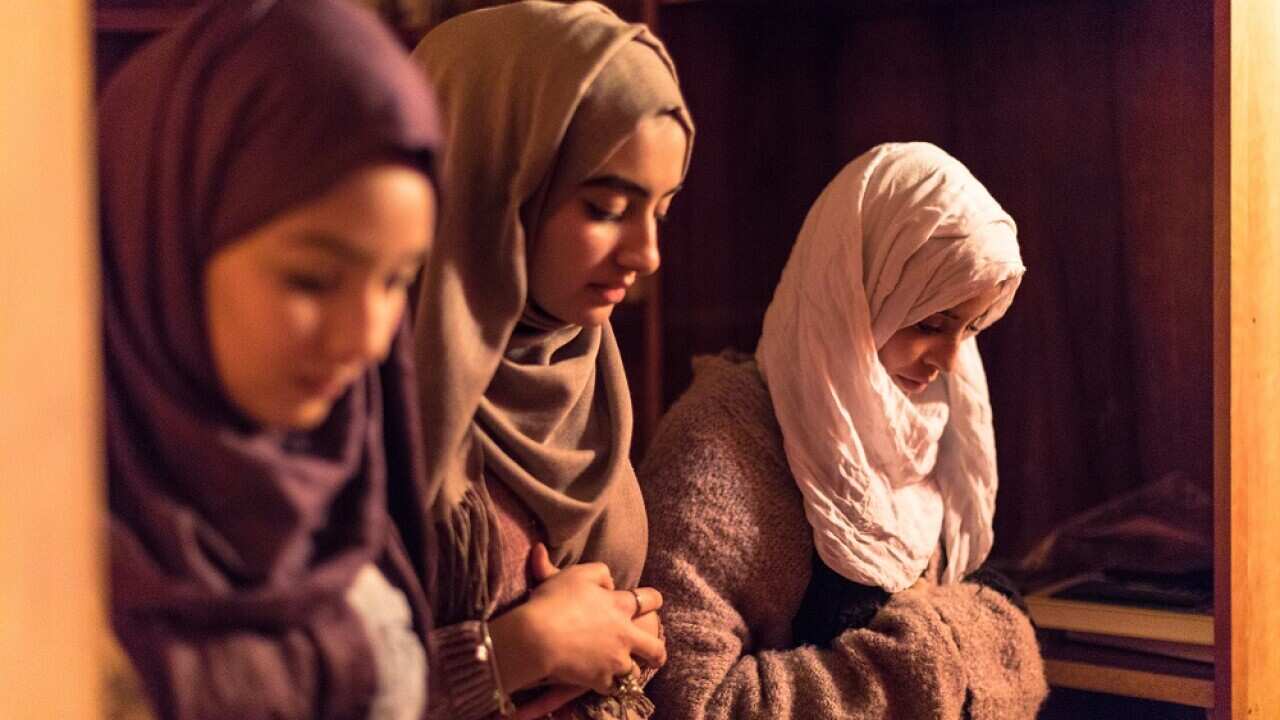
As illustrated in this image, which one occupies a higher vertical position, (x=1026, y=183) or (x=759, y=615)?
(x=1026, y=183)

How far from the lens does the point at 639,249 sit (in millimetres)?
1040

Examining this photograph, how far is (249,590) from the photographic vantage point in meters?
0.67

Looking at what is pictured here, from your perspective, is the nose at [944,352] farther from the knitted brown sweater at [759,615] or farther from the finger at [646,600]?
the finger at [646,600]

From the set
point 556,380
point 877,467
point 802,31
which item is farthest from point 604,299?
point 802,31

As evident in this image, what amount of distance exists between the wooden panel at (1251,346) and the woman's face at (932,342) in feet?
1.15

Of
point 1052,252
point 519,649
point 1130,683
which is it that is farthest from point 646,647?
point 1052,252

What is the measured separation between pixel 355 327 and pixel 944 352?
976 millimetres

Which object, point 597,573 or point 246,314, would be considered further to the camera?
point 597,573

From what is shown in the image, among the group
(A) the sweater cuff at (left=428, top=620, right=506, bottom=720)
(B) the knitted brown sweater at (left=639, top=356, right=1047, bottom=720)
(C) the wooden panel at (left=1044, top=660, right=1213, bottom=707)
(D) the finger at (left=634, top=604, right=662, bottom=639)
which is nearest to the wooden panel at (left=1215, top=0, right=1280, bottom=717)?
(C) the wooden panel at (left=1044, top=660, right=1213, bottom=707)

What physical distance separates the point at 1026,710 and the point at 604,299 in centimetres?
80

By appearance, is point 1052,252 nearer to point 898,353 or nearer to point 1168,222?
point 1168,222

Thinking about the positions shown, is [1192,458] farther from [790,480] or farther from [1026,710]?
[790,480]

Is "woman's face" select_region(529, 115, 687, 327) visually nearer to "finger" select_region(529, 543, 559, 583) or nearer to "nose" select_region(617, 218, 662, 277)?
"nose" select_region(617, 218, 662, 277)

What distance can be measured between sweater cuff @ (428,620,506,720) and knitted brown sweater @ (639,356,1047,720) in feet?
1.35
